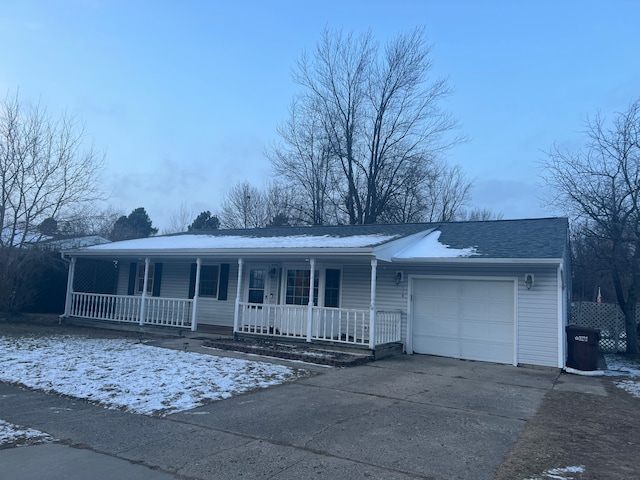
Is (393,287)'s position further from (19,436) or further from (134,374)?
(19,436)

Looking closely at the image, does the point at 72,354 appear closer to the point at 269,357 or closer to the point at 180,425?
the point at 269,357

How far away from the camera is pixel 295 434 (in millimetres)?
5074

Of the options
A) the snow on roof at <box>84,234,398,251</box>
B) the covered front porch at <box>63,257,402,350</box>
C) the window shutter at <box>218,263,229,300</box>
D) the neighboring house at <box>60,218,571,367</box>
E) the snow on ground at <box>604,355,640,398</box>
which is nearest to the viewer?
the snow on ground at <box>604,355,640,398</box>

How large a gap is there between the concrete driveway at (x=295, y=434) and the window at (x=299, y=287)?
5.15 m

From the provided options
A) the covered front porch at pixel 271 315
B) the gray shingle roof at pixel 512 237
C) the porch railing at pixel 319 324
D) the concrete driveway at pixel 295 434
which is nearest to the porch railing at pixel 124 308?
the covered front porch at pixel 271 315

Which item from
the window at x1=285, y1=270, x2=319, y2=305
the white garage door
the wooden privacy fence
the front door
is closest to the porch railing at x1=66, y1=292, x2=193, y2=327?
the front door

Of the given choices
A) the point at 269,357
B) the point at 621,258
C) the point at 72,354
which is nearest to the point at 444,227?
the point at 621,258

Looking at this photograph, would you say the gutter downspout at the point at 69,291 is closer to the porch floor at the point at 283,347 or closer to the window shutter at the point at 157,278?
the window shutter at the point at 157,278

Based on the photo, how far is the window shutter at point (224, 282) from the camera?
1493 centimetres

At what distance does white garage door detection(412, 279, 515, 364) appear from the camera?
35.6 feet

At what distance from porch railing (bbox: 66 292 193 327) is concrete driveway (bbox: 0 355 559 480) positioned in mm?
7360

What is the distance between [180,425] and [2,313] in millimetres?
13719

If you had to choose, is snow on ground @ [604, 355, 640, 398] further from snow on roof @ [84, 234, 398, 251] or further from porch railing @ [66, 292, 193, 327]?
porch railing @ [66, 292, 193, 327]

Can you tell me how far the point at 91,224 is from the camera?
1942 cm
